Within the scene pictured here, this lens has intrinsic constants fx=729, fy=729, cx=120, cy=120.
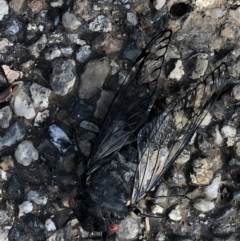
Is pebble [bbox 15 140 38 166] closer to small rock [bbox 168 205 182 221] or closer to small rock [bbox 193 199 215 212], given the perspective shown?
small rock [bbox 168 205 182 221]

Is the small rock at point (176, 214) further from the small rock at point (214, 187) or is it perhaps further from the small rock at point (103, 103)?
the small rock at point (103, 103)

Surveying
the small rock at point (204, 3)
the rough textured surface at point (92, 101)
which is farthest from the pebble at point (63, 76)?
the small rock at point (204, 3)

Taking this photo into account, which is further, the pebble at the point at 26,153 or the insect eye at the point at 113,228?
the pebble at the point at 26,153

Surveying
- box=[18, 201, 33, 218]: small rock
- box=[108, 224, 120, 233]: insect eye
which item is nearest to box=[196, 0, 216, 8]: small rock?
box=[108, 224, 120, 233]: insect eye

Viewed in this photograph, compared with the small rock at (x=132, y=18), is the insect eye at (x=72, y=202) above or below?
below

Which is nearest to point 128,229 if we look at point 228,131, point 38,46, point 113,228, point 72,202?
point 113,228

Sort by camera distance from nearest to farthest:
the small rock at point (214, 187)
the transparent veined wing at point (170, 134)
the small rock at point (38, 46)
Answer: the transparent veined wing at point (170, 134)
the small rock at point (214, 187)
the small rock at point (38, 46)

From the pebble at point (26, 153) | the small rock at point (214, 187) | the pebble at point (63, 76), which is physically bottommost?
the small rock at point (214, 187)

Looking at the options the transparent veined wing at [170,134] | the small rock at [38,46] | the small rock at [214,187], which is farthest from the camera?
the small rock at [38,46]
